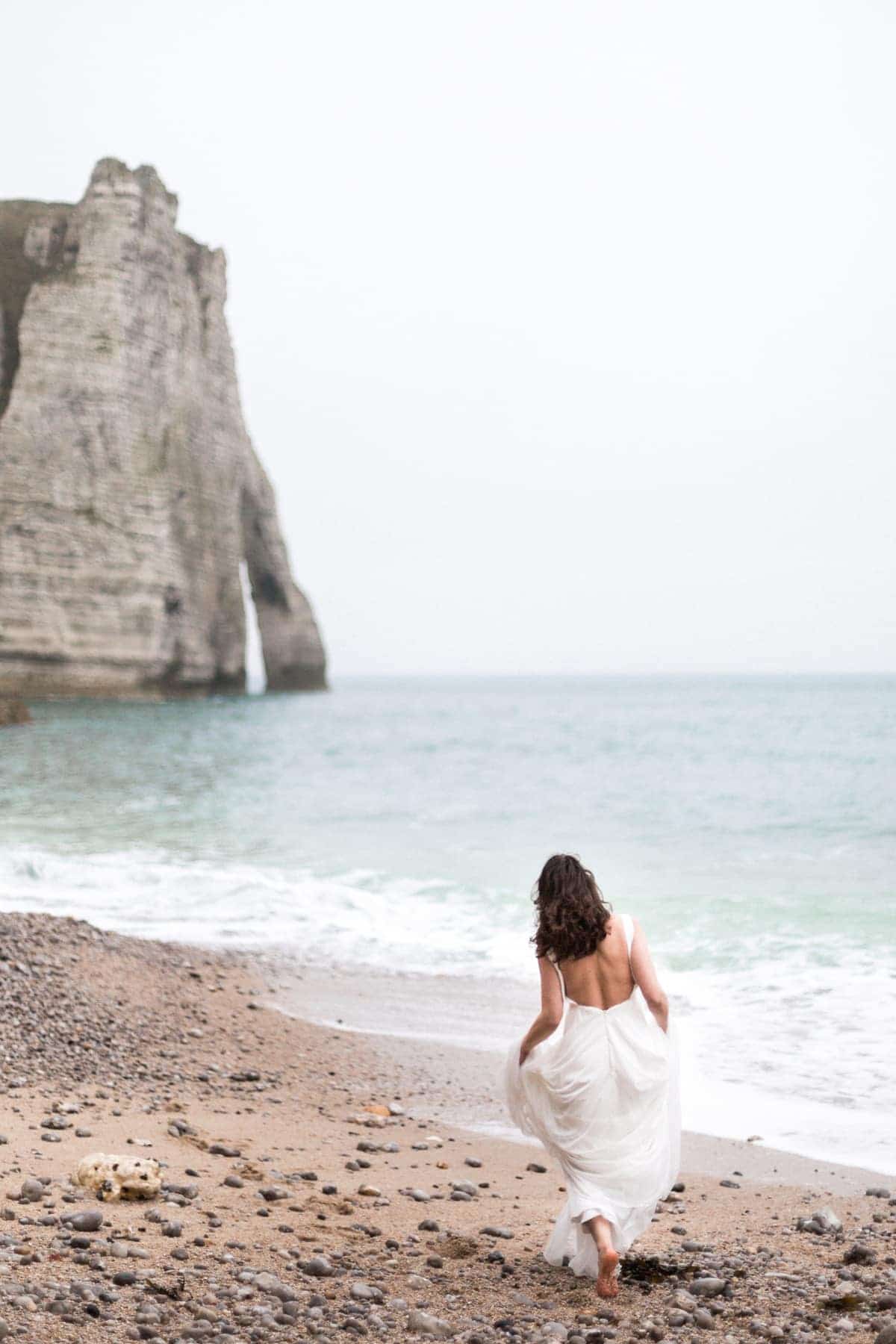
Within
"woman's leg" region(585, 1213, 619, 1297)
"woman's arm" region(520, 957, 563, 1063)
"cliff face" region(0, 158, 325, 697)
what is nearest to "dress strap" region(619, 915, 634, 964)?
"woman's arm" region(520, 957, 563, 1063)

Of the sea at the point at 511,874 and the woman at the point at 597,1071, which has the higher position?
the woman at the point at 597,1071

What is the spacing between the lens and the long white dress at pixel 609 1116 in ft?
13.6

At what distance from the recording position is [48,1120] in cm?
550

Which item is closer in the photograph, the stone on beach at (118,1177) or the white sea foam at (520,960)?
the stone on beach at (118,1177)

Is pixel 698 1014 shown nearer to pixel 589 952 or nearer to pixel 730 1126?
pixel 730 1126

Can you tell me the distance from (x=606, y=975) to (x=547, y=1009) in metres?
0.24

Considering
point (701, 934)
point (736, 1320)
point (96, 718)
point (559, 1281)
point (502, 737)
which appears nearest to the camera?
point (736, 1320)

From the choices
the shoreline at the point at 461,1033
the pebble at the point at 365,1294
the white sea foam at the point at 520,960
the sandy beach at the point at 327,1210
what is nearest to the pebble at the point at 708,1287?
the sandy beach at the point at 327,1210

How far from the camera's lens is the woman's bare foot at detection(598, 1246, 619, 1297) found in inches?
156

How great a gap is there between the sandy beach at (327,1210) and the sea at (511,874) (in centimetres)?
98

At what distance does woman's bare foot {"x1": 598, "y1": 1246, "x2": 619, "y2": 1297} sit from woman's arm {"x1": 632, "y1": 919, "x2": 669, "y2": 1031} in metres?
0.76

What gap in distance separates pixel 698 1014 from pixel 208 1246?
16.8 ft

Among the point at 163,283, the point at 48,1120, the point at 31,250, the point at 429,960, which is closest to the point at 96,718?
the point at 163,283

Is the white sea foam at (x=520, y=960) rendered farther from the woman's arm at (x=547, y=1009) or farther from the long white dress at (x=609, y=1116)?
the woman's arm at (x=547, y=1009)
